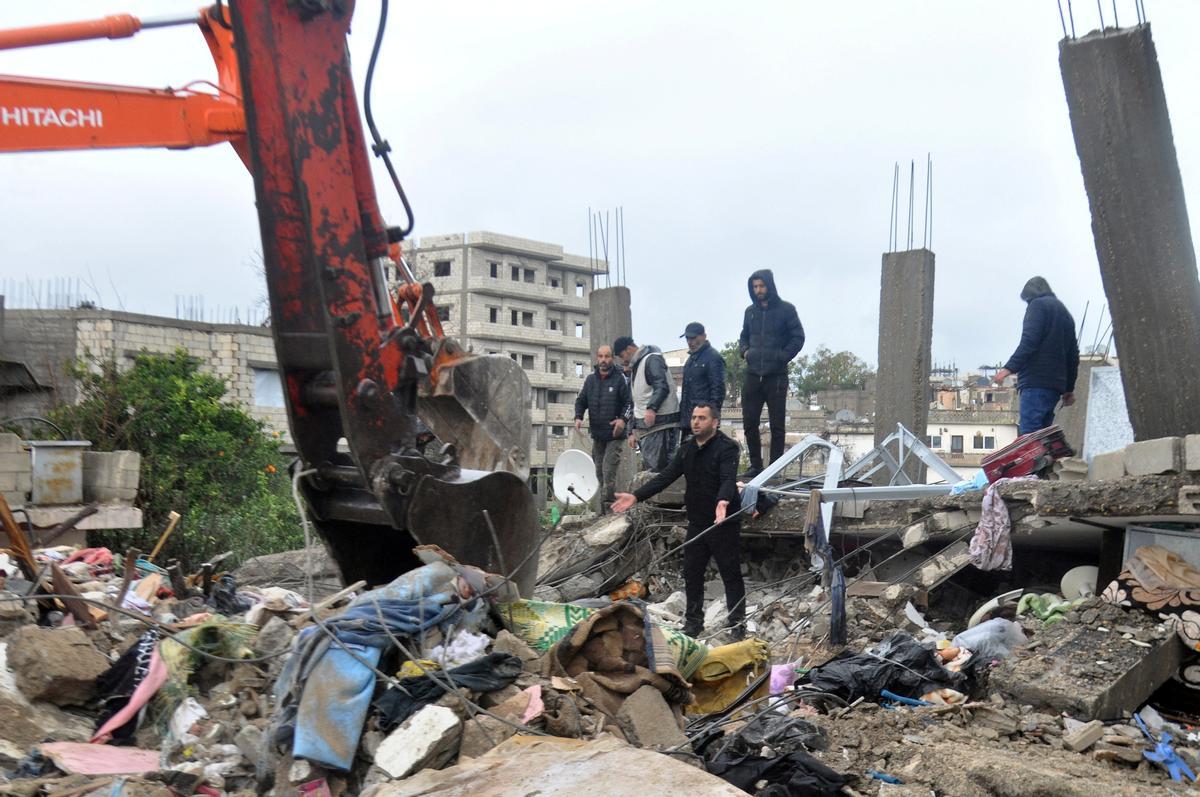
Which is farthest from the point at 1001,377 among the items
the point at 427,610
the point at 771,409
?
the point at 427,610

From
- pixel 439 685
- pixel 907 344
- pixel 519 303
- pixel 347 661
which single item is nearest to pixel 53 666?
pixel 347 661

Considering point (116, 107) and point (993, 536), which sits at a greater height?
point (116, 107)

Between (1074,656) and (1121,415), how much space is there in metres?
3.14

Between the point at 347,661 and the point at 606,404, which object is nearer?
the point at 347,661

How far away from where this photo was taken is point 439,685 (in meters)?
4.50

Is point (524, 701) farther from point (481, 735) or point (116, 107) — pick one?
point (116, 107)

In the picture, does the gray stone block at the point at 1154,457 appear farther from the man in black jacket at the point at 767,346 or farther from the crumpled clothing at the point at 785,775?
the crumpled clothing at the point at 785,775

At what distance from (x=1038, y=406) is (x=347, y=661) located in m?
5.80

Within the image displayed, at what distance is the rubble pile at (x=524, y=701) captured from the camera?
4320 mm

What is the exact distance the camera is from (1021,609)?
7105 mm

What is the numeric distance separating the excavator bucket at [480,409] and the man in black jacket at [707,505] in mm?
1509

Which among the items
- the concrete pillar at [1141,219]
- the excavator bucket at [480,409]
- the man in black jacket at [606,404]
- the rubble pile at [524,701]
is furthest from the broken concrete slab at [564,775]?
the man in black jacket at [606,404]

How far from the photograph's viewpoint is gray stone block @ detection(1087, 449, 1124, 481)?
6824 mm

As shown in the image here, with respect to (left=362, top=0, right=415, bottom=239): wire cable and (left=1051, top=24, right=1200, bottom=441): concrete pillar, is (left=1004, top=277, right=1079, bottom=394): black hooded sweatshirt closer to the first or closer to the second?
(left=1051, top=24, right=1200, bottom=441): concrete pillar
